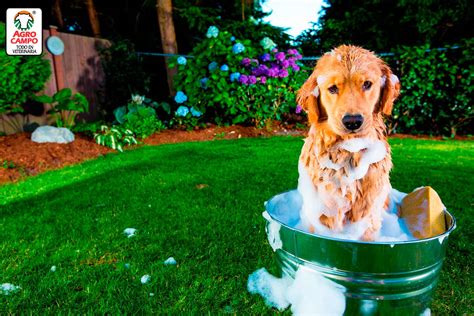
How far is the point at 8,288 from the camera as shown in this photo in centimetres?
197

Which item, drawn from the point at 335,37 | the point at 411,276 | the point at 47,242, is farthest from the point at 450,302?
the point at 335,37

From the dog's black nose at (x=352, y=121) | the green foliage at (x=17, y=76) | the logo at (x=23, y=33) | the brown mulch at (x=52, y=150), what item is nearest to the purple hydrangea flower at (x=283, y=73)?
the brown mulch at (x=52, y=150)

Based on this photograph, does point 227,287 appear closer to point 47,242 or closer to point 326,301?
point 326,301

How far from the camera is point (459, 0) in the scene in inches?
307

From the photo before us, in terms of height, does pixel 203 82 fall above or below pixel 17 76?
below

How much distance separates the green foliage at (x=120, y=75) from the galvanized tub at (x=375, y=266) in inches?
294

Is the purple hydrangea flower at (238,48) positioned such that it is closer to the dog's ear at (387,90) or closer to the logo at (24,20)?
the logo at (24,20)

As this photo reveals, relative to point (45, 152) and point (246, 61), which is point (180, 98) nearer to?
point (246, 61)

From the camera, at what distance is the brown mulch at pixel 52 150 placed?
15.7 ft

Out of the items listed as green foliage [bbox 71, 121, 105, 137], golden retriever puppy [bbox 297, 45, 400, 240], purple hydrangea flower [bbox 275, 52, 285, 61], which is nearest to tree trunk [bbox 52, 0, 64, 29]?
green foliage [bbox 71, 121, 105, 137]

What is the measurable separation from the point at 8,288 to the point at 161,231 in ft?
3.41

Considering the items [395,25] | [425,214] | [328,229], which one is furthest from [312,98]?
[395,25]

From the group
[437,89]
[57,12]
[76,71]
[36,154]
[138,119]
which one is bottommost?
[36,154]

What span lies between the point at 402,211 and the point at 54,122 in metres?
6.89
